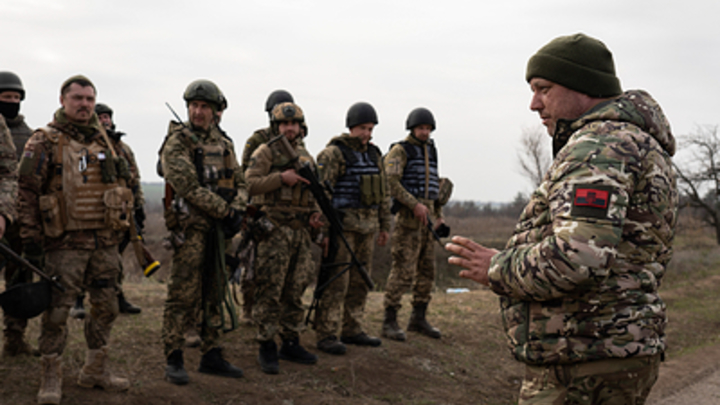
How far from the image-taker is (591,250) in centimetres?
188

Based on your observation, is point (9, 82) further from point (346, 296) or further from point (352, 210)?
point (346, 296)

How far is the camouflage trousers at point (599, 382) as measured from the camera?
207 cm

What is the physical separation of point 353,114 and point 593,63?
3997 mm

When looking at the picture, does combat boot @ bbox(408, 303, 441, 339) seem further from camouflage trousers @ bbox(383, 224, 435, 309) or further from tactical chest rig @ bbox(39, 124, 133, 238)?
tactical chest rig @ bbox(39, 124, 133, 238)

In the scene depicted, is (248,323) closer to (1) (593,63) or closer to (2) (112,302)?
(2) (112,302)

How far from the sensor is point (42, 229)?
13.8 feet

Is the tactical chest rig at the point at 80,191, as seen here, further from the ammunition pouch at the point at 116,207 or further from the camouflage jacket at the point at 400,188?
the camouflage jacket at the point at 400,188

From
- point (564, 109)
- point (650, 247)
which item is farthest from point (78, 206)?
point (650, 247)

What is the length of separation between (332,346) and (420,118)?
2833 mm

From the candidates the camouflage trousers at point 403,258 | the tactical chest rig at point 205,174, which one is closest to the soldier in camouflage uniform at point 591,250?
the tactical chest rig at point 205,174

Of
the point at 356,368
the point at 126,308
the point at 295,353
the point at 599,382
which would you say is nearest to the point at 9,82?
the point at 126,308

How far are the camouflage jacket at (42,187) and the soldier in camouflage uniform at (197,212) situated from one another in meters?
0.62

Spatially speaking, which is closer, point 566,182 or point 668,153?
point 566,182

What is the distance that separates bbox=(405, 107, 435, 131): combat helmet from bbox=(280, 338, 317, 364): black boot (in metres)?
2.88
